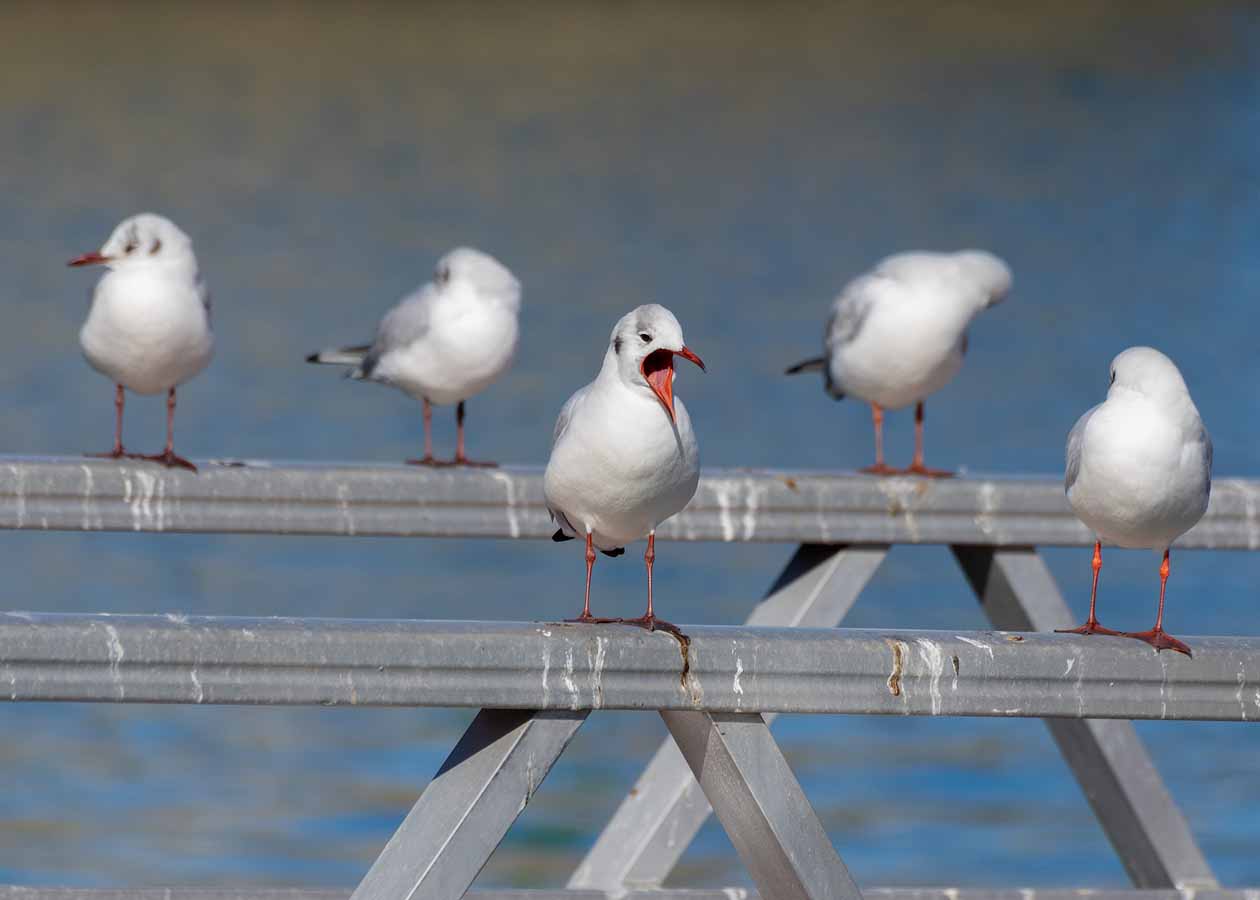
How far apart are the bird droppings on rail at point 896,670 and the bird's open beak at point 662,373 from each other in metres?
0.60

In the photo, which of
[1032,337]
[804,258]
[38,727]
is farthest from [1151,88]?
[38,727]

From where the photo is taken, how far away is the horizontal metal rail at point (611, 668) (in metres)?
3.04

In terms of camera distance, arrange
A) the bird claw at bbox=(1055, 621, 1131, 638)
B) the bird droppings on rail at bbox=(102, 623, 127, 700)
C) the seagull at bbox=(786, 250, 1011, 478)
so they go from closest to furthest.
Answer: the bird droppings on rail at bbox=(102, 623, 127, 700) → the bird claw at bbox=(1055, 621, 1131, 638) → the seagull at bbox=(786, 250, 1011, 478)

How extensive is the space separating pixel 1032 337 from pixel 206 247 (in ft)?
29.3

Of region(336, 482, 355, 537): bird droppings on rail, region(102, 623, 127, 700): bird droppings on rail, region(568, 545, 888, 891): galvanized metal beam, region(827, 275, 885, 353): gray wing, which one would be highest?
region(102, 623, 127, 700): bird droppings on rail

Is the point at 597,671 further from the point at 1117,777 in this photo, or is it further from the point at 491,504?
the point at 1117,777

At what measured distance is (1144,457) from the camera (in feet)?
13.1

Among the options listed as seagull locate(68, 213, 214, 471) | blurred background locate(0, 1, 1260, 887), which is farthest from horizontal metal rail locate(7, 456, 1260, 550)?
blurred background locate(0, 1, 1260, 887)

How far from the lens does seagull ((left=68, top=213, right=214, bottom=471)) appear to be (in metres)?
6.15

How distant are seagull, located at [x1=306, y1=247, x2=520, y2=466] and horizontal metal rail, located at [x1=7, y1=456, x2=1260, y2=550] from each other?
64.5 inches

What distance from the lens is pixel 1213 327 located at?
23047 mm

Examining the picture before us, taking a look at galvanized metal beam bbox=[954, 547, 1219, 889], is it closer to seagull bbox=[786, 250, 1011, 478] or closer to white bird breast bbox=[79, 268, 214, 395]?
seagull bbox=[786, 250, 1011, 478]

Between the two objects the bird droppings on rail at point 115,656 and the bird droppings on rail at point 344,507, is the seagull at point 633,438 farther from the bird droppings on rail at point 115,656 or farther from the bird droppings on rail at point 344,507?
the bird droppings on rail at point 344,507

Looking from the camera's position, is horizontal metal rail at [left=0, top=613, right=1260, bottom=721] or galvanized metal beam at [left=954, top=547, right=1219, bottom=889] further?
galvanized metal beam at [left=954, top=547, right=1219, bottom=889]
